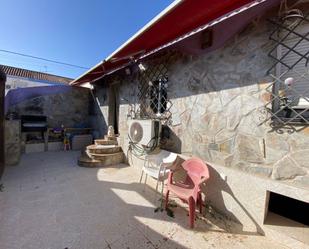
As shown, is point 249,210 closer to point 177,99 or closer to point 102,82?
point 177,99

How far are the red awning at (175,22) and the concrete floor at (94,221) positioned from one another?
124 inches

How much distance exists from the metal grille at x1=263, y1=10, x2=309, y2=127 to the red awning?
1.98 ft

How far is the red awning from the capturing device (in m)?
2.42

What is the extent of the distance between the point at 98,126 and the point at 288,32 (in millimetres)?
7618

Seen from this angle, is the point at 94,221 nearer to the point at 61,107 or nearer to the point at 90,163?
the point at 90,163

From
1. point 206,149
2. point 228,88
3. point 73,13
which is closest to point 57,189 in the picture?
point 206,149

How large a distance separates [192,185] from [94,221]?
1.74m

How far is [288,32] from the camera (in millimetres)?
2229

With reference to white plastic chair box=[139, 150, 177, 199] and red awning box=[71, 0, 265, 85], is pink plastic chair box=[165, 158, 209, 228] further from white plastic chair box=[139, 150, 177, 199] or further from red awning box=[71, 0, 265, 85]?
red awning box=[71, 0, 265, 85]

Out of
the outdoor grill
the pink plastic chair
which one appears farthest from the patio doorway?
the pink plastic chair

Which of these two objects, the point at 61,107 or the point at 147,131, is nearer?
the point at 147,131

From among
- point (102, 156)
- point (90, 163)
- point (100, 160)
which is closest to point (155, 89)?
point (102, 156)

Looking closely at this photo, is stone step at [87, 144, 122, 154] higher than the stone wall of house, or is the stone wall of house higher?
the stone wall of house

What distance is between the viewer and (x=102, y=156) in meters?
5.38
